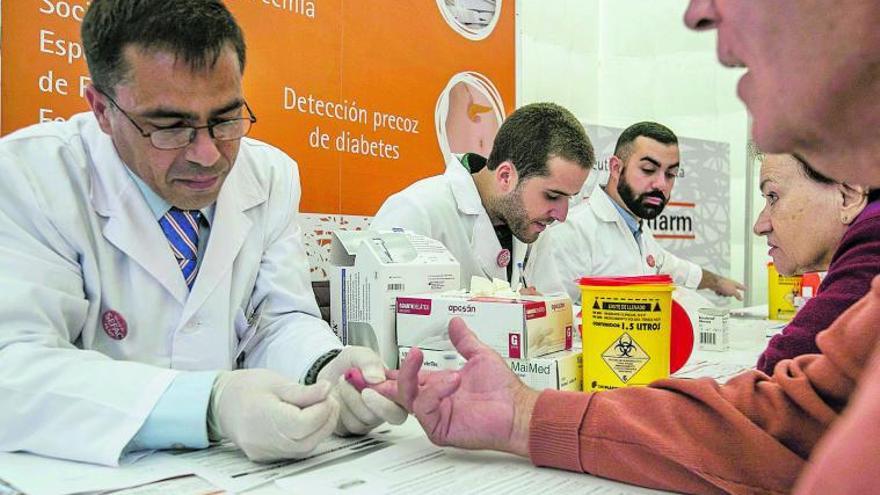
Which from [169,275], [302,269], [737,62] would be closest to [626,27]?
[302,269]

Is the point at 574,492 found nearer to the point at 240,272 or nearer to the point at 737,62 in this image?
the point at 737,62

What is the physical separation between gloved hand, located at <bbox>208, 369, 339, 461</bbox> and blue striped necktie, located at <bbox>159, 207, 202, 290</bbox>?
41 centimetres

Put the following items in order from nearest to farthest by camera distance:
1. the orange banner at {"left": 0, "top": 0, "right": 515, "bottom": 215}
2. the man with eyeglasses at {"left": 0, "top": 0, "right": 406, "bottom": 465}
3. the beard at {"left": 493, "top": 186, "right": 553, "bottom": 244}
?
the man with eyeglasses at {"left": 0, "top": 0, "right": 406, "bottom": 465} < the orange banner at {"left": 0, "top": 0, "right": 515, "bottom": 215} < the beard at {"left": 493, "top": 186, "right": 553, "bottom": 244}

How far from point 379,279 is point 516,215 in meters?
1.15

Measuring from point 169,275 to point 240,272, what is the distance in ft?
0.58

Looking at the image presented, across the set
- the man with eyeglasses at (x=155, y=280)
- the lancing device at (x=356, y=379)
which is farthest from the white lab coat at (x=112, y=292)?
the lancing device at (x=356, y=379)

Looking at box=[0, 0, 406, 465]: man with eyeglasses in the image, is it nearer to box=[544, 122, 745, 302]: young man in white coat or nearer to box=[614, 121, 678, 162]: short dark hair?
box=[544, 122, 745, 302]: young man in white coat

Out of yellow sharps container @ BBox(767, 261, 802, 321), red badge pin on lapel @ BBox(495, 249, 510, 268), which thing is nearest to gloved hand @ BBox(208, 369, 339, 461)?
red badge pin on lapel @ BBox(495, 249, 510, 268)

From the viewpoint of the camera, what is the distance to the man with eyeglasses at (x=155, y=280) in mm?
948

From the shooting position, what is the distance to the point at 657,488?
0.85 metres

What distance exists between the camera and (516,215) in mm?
2488

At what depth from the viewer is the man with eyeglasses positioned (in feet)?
3.11

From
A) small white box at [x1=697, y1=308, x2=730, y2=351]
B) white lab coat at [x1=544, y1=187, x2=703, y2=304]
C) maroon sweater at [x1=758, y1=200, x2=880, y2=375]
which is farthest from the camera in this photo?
white lab coat at [x1=544, y1=187, x2=703, y2=304]

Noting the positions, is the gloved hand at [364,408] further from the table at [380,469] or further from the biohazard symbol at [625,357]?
the biohazard symbol at [625,357]
